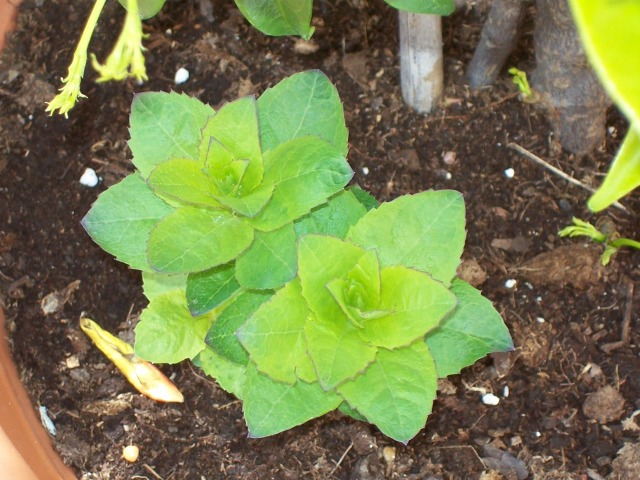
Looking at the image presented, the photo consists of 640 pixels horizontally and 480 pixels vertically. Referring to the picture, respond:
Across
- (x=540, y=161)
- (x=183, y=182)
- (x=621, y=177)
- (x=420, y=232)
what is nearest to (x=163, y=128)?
(x=183, y=182)

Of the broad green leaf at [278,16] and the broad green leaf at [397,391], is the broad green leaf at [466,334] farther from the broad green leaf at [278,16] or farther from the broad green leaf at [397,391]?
the broad green leaf at [278,16]

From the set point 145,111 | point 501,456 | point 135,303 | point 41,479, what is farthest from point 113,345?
point 501,456

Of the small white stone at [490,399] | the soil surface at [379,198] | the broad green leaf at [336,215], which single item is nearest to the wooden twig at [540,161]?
the soil surface at [379,198]

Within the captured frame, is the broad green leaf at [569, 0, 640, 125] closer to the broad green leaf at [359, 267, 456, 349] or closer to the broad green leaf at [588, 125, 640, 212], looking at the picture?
the broad green leaf at [588, 125, 640, 212]

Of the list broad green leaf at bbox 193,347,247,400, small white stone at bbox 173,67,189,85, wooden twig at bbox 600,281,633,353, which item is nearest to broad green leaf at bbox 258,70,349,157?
broad green leaf at bbox 193,347,247,400

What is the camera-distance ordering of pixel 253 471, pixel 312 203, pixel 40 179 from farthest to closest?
pixel 40 179, pixel 253 471, pixel 312 203

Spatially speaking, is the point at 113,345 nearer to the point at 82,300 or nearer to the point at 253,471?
the point at 82,300
